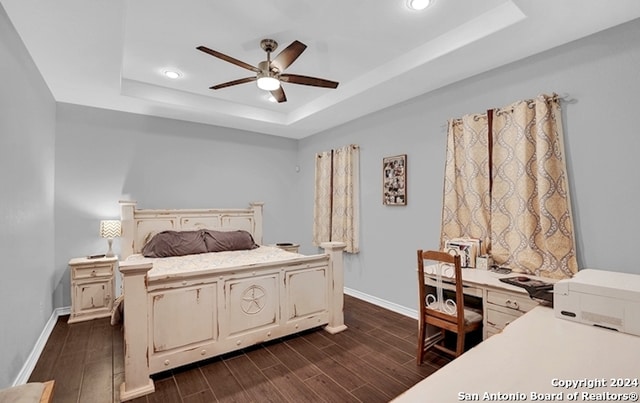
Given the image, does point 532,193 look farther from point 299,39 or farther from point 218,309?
point 218,309

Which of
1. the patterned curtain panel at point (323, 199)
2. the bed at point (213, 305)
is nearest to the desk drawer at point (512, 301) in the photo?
the bed at point (213, 305)

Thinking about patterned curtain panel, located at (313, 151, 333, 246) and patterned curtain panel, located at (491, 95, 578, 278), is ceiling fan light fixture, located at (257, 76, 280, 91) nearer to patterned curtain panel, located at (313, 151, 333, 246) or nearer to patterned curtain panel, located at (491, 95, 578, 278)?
patterned curtain panel, located at (491, 95, 578, 278)

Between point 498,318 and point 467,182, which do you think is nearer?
point 498,318

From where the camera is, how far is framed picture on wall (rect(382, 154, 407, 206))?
145 inches

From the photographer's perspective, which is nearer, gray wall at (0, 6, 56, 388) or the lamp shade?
gray wall at (0, 6, 56, 388)

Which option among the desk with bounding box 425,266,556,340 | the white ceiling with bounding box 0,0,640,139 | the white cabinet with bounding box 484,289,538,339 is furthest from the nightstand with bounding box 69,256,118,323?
the white cabinet with bounding box 484,289,538,339

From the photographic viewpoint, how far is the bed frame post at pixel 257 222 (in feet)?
15.9

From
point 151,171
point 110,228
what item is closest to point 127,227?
point 110,228

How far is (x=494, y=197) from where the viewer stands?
9.35ft

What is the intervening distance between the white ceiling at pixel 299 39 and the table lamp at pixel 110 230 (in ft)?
4.97

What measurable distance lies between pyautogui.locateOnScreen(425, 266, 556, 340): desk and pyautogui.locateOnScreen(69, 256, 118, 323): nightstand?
374 cm

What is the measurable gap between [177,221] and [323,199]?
7.27ft

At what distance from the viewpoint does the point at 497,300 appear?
2266mm

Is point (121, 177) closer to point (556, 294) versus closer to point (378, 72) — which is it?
A: point (378, 72)
